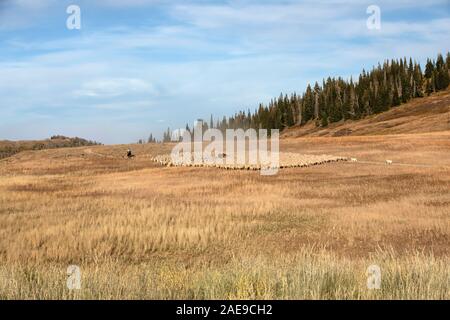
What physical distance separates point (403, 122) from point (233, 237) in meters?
92.3

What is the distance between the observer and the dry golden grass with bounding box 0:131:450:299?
7129 mm

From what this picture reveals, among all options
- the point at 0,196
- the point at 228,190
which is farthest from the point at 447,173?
the point at 0,196

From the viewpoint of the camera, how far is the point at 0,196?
2592 cm

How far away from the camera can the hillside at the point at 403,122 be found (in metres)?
89.9

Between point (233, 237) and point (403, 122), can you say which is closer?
point (233, 237)

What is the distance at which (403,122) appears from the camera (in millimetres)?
100625

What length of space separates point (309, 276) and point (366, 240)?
8796 millimetres

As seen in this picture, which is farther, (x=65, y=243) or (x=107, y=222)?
(x=107, y=222)

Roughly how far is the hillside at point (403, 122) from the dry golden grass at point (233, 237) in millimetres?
60973

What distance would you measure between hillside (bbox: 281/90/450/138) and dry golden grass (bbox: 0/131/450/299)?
61.0 metres

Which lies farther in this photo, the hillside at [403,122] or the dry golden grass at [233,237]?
the hillside at [403,122]

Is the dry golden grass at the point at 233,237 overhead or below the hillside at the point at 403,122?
below
